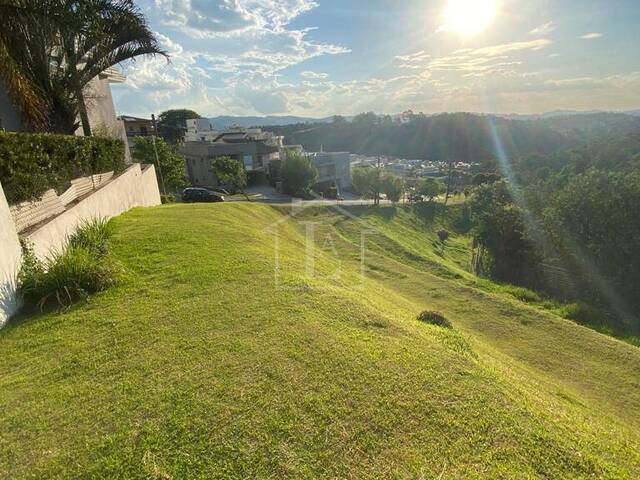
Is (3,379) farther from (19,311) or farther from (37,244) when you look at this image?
(37,244)

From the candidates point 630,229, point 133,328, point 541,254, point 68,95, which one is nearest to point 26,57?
point 68,95

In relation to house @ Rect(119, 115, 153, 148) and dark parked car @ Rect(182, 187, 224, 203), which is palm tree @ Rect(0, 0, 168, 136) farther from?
house @ Rect(119, 115, 153, 148)

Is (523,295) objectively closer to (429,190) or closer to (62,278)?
(62,278)

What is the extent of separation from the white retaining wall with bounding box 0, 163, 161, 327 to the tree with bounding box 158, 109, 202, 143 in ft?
168

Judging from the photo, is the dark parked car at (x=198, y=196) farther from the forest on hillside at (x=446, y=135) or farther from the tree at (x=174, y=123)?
the forest on hillside at (x=446, y=135)

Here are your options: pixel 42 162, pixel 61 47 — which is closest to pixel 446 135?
pixel 61 47

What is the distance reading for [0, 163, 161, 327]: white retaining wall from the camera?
4.30m

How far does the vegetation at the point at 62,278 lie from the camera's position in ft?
15.2

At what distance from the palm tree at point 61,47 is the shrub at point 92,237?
7.68 ft

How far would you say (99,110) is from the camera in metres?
15.2

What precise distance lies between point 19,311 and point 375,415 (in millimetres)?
4795

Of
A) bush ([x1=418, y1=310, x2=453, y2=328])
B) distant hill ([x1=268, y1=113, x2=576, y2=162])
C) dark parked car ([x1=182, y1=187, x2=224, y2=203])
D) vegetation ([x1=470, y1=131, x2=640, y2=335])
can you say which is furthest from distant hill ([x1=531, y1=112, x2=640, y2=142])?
bush ([x1=418, y1=310, x2=453, y2=328])

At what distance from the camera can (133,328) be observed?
3.95m

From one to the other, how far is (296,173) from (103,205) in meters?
25.3
